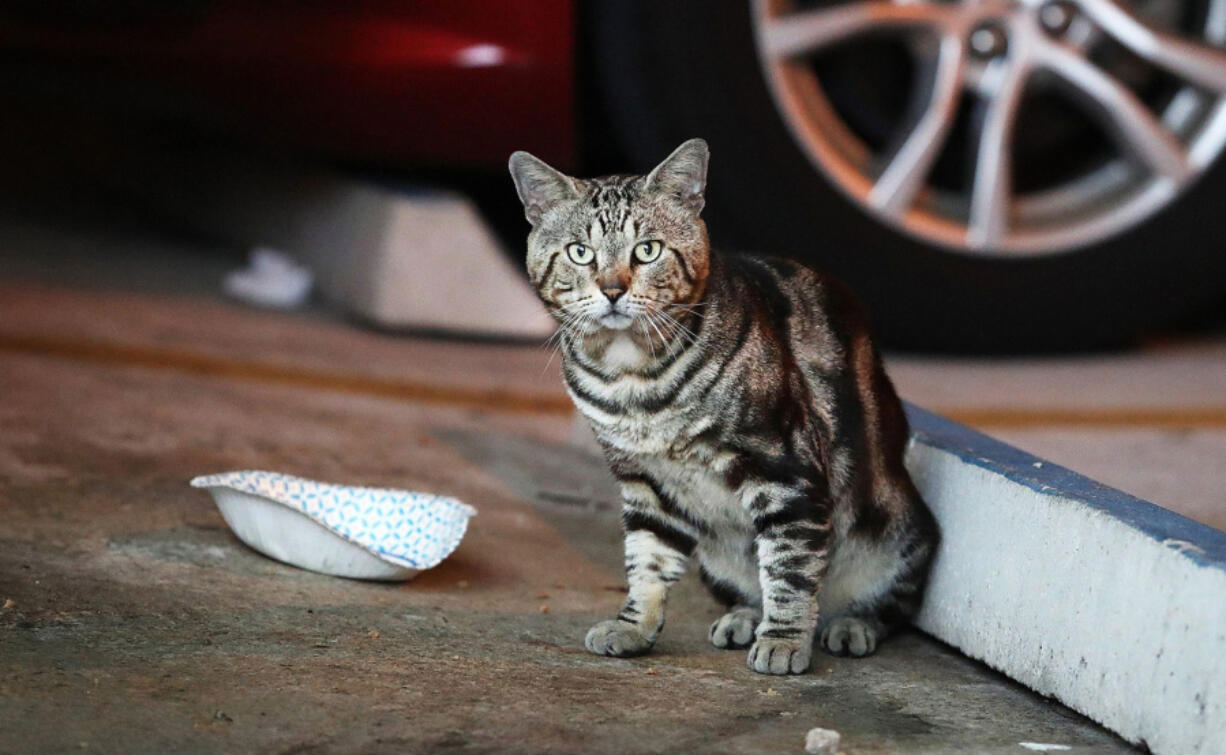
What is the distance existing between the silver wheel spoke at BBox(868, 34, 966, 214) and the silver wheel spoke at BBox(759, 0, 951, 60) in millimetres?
92

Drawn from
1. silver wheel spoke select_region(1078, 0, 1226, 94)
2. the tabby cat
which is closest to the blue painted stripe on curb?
the tabby cat

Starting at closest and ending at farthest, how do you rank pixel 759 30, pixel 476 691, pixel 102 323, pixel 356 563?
1. pixel 476 691
2. pixel 356 563
3. pixel 759 30
4. pixel 102 323

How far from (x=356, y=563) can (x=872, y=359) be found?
95cm

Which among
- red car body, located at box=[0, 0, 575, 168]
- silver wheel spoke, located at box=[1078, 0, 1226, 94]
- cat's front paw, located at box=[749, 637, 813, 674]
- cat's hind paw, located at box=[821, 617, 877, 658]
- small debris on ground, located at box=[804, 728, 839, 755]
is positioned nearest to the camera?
small debris on ground, located at box=[804, 728, 839, 755]

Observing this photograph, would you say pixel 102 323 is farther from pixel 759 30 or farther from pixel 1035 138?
pixel 1035 138

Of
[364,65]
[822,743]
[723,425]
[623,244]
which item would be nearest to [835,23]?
[364,65]

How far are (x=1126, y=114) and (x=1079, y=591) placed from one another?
6.70ft

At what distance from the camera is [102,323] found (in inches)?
163

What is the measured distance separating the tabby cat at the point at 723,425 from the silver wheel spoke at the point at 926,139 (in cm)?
134

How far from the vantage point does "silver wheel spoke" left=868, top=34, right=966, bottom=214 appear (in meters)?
3.82

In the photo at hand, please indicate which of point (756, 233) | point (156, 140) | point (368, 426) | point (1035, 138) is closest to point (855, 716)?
point (368, 426)

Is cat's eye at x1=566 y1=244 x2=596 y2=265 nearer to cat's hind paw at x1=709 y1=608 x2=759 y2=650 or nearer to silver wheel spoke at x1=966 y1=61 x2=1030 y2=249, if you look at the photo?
cat's hind paw at x1=709 y1=608 x2=759 y2=650

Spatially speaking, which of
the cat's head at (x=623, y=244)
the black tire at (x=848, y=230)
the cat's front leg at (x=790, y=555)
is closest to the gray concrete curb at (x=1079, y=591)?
the cat's front leg at (x=790, y=555)

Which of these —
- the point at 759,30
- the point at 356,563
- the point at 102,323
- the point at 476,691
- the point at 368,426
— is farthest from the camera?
the point at 102,323
